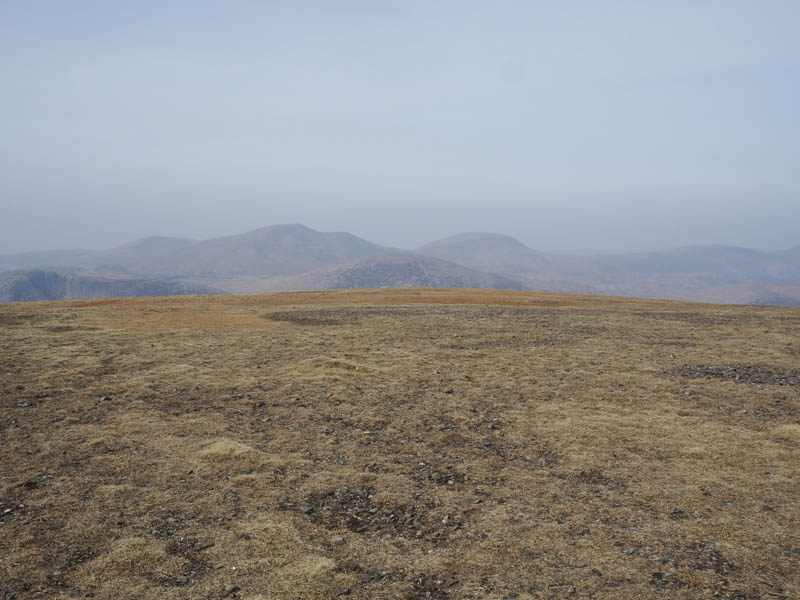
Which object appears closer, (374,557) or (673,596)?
(673,596)

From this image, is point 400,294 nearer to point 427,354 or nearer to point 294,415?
point 427,354

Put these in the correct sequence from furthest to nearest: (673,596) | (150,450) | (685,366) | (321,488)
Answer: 1. (685,366)
2. (150,450)
3. (321,488)
4. (673,596)

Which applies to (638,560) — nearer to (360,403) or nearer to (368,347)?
(360,403)

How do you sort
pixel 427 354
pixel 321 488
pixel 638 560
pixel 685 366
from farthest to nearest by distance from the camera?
pixel 427 354 → pixel 685 366 → pixel 321 488 → pixel 638 560

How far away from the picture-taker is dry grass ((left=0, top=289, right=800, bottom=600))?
22.5 ft

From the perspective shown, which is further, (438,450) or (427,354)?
(427,354)

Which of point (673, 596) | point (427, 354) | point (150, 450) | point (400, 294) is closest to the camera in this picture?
point (673, 596)

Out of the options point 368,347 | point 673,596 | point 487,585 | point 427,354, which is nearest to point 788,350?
point 427,354

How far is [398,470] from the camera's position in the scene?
1006 cm

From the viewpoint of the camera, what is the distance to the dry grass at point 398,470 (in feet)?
22.5

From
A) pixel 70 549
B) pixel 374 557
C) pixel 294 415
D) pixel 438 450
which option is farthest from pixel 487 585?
pixel 294 415

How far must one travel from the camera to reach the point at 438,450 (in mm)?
11008

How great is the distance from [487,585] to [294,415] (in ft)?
24.9

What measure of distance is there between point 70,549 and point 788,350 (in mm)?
24309
